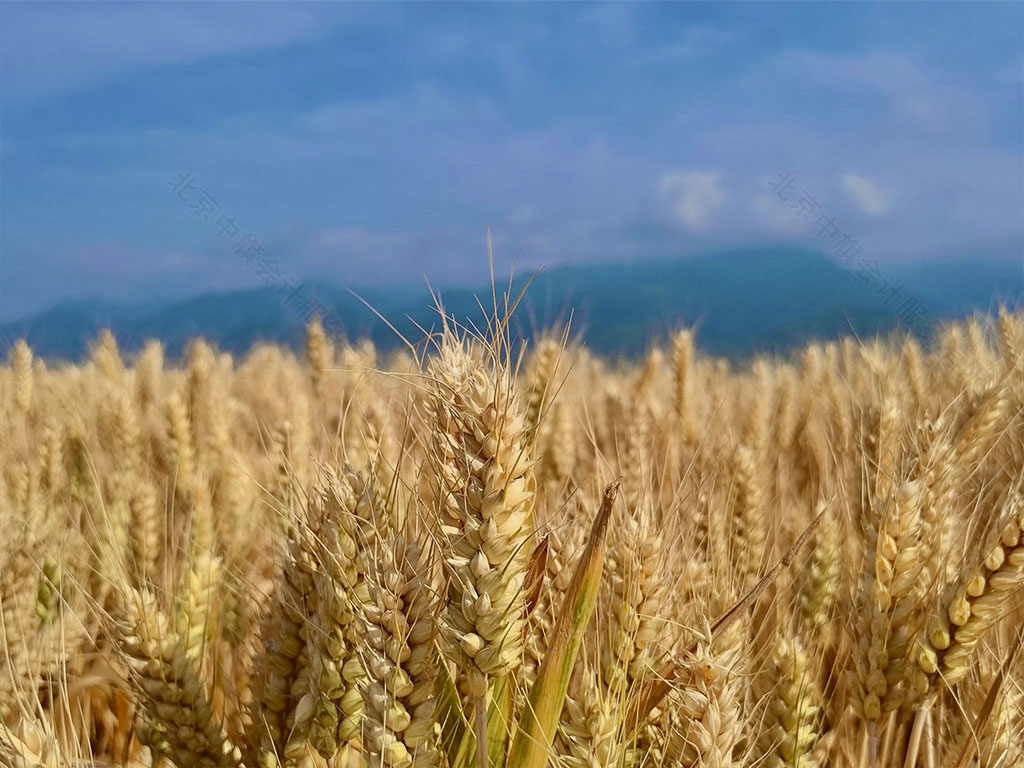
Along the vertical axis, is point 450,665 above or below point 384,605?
below

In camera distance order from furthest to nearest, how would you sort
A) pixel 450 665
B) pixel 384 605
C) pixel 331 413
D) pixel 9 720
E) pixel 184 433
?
pixel 331 413, pixel 184 433, pixel 9 720, pixel 450 665, pixel 384 605

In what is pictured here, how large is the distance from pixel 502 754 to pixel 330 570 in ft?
1.50

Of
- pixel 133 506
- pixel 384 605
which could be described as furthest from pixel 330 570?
pixel 133 506

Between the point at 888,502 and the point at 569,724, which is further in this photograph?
the point at 888,502

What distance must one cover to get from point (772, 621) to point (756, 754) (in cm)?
99

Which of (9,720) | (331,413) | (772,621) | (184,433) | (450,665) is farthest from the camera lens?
(331,413)

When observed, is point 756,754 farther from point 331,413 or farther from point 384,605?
point 331,413

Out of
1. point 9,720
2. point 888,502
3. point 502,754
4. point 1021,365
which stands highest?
point 1021,365

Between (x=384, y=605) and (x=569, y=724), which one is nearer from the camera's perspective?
(x=384, y=605)

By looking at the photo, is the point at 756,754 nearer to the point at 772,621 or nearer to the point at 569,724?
the point at 569,724

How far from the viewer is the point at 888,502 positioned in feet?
5.98

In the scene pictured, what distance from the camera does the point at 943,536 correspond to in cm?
197

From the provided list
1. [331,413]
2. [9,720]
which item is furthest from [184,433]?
[9,720]

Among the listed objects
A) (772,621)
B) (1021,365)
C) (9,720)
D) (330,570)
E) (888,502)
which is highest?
(1021,365)
